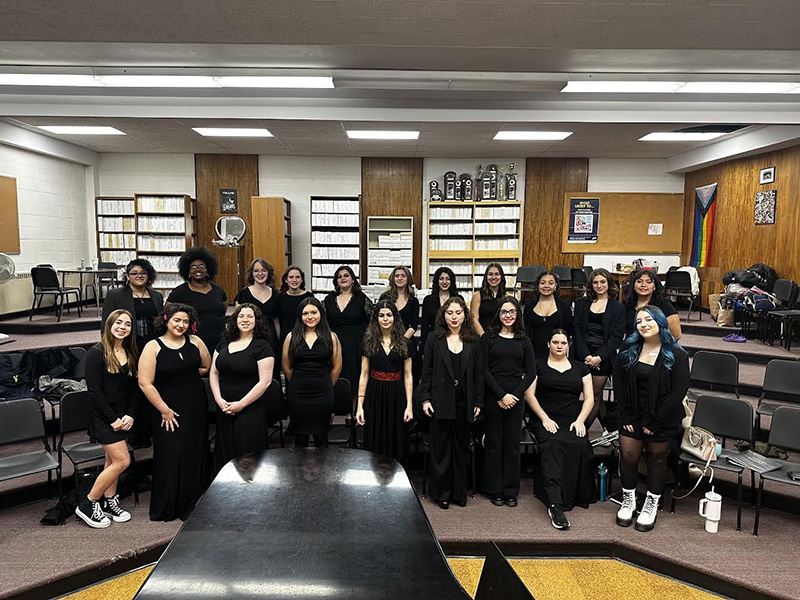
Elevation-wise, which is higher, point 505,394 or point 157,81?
point 157,81

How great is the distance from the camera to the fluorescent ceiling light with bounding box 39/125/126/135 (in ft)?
23.2

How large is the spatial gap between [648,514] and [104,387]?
12.1 ft

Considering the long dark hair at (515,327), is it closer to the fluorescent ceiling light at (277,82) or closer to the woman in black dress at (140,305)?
the woman in black dress at (140,305)

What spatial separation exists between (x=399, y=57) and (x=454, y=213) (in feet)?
15.6

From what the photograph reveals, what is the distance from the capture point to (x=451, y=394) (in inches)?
137

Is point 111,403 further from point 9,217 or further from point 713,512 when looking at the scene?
point 9,217

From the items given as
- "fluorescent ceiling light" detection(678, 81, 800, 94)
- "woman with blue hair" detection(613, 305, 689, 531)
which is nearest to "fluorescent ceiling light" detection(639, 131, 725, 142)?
"fluorescent ceiling light" detection(678, 81, 800, 94)

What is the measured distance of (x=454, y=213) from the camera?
30.1 ft

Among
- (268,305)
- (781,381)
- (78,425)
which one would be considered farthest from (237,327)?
(781,381)

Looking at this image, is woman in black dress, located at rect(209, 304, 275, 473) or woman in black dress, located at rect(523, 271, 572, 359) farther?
woman in black dress, located at rect(523, 271, 572, 359)

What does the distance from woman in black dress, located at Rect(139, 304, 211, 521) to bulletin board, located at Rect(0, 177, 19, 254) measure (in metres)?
5.86

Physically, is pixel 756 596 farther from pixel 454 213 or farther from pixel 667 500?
pixel 454 213

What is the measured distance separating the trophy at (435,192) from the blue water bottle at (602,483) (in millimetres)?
6298

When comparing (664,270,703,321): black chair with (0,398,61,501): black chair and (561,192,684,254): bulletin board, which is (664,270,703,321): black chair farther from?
(0,398,61,501): black chair
